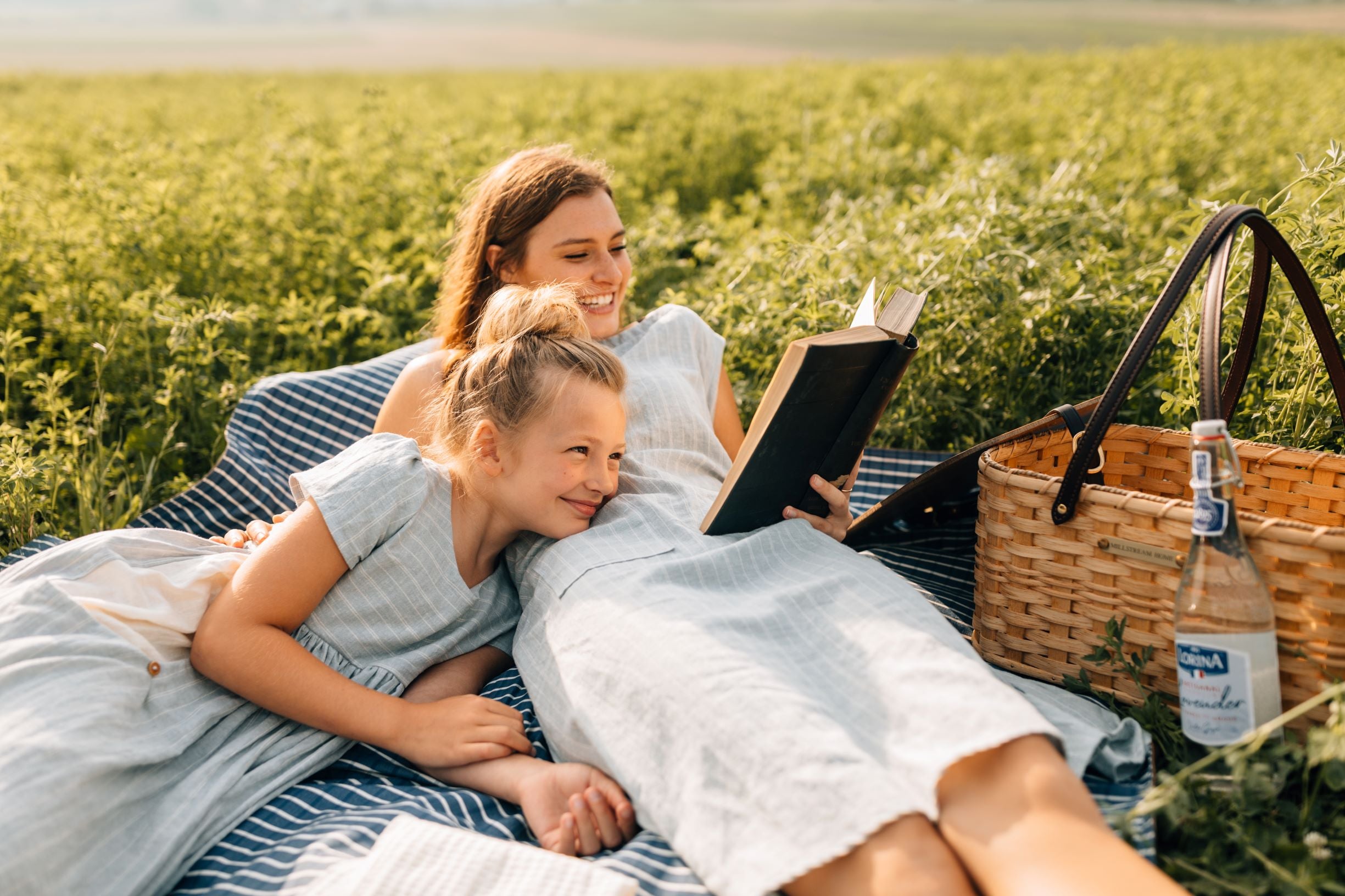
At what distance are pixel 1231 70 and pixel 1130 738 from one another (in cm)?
1075

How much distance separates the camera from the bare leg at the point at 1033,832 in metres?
1.46

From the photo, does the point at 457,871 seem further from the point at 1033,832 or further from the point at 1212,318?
the point at 1212,318

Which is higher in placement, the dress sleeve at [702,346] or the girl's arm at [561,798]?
the dress sleeve at [702,346]

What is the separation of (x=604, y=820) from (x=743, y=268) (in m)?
2.68

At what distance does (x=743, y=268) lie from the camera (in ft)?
13.6

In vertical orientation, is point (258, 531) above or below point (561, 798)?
above

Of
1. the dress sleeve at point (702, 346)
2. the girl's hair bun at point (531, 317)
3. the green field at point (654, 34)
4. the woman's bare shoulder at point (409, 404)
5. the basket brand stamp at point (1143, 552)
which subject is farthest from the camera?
the green field at point (654, 34)

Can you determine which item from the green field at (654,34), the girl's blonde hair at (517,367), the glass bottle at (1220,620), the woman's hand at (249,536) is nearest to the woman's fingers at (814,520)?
the girl's blonde hair at (517,367)

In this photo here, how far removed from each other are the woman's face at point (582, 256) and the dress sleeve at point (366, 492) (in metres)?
0.74

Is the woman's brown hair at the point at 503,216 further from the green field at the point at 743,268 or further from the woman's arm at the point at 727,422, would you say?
the green field at the point at 743,268

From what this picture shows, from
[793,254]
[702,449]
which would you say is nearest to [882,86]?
[793,254]

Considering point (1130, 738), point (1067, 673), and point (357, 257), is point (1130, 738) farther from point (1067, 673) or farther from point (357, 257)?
point (357, 257)

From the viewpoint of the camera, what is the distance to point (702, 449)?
2.79 meters

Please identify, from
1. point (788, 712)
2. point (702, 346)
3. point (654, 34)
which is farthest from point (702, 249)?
point (654, 34)
